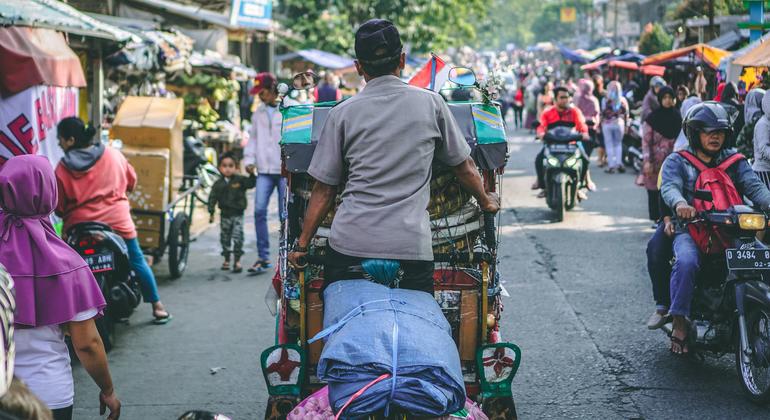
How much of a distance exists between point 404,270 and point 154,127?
6.31 metres

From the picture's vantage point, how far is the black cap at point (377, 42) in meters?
4.09

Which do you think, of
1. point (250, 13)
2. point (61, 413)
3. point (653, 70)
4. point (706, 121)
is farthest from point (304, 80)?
point (653, 70)

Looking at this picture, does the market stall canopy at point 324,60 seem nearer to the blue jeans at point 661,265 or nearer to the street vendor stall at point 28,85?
the street vendor stall at point 28,85

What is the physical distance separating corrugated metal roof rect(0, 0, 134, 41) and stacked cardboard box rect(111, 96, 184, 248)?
0.80 m

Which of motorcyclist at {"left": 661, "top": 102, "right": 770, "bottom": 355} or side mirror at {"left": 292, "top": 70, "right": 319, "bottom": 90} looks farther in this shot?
motorcyclist at {"left": 661, "top": 102, "right": 770, "bottom": 355}

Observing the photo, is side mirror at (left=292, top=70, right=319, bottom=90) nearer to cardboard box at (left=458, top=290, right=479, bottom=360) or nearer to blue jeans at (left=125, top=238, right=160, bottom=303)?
cardboard box at (left=458, top=290, right=479, bottom=360)

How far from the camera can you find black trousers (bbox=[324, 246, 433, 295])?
407 cm

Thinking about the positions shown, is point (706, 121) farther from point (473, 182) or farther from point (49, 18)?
point (49, 18)

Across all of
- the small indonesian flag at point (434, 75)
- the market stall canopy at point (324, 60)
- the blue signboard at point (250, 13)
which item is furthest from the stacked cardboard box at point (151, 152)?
the market stall canopy at point (324, 60)

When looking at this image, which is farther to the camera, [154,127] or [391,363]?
[154,127]

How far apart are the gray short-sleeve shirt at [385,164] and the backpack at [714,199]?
2.99 m

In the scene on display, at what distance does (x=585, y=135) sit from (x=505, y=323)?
694cm

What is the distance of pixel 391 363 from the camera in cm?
331

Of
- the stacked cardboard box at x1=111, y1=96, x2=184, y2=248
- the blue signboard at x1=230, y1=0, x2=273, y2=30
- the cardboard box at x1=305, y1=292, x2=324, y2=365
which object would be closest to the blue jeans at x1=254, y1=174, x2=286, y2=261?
the stacked cardboard box at x1=111, y1=96, x2=184, y2=248
